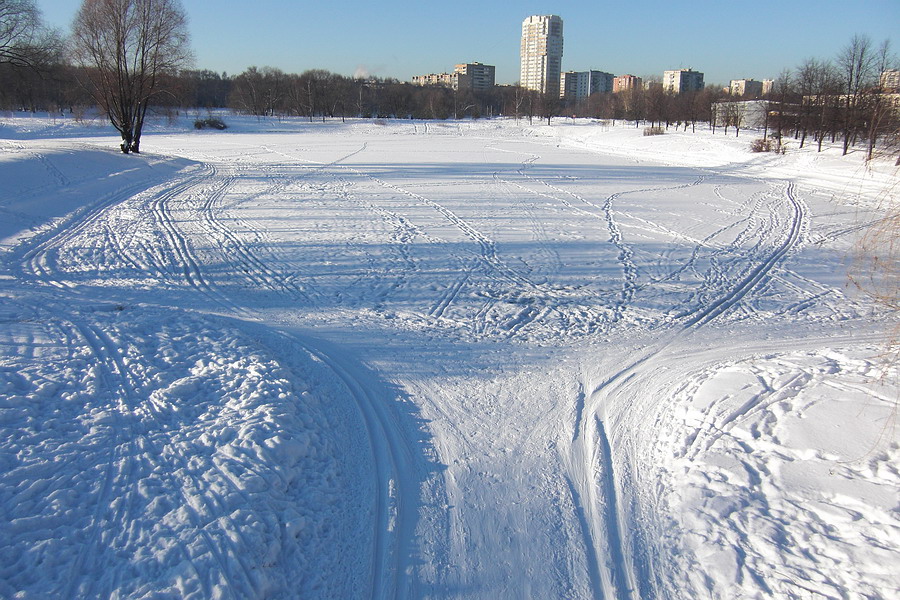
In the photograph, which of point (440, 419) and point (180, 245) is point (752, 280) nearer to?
point (440, 419)

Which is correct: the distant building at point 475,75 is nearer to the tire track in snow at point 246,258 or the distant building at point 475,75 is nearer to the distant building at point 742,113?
the distant building at point 742,113

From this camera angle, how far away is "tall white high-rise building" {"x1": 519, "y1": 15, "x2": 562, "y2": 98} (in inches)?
6506

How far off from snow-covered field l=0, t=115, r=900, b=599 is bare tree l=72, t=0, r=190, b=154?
18917mm

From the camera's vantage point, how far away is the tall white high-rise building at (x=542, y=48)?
165250mm

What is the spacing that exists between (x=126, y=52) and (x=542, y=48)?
15985cm

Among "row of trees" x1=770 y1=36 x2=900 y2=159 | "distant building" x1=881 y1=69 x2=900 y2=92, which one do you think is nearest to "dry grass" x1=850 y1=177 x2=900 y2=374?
"distant building" x1=881 y1=69 x2=900 y2=92

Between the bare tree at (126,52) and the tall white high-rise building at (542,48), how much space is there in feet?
490

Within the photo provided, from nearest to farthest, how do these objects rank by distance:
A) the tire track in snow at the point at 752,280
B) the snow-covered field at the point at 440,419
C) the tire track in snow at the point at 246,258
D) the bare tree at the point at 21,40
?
the snow-covered field at the point at 440,419 → the tire track in snow at the point at 752,280 → the tire track in snow at the point at 246,258 → the bare tree at the point at 21,40

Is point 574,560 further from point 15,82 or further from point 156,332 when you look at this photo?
point 15,82

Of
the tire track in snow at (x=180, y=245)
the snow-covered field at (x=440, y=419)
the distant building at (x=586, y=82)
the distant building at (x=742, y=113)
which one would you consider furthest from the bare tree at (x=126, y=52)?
the distant building at (x=586, y=82)

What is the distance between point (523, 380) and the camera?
659 cm

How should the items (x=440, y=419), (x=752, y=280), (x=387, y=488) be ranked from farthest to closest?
(x=752, y=280) < (x=440, y=419) < (x=387, y=488)

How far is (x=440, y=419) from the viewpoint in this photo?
576cm

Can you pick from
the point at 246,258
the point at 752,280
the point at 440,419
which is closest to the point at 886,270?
the point at 752,280
